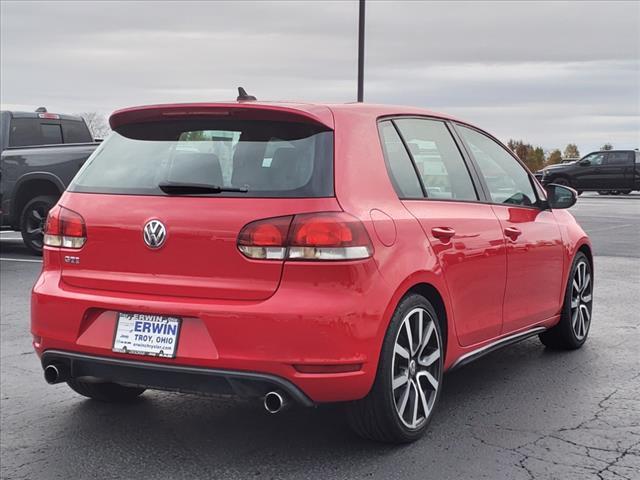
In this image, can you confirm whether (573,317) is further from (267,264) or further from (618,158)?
(618,158)

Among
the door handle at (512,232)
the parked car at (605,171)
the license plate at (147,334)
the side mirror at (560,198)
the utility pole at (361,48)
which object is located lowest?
the parked car at (605,171)

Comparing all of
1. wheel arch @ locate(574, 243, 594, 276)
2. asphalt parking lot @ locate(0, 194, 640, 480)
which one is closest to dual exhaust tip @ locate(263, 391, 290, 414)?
asphalt parking lot @ locate(0, 194, 640, 480)

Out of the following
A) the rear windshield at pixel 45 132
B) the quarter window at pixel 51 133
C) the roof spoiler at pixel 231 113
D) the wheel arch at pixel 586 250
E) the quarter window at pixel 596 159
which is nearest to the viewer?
the roof spoiler at pixel 231 113

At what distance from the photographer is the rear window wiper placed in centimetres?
438

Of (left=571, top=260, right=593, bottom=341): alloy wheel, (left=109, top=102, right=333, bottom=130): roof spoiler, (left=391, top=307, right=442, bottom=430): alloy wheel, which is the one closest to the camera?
(left=109, top=102, right=333, bottom=130): roof spoiler

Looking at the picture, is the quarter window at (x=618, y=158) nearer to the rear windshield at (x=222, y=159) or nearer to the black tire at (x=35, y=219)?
the black tire at (x=35, y=219)

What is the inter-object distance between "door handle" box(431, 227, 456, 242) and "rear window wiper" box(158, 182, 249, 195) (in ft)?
3.61

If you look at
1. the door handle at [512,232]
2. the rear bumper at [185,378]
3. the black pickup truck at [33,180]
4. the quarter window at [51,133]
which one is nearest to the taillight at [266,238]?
the rear bumper at [185,378]

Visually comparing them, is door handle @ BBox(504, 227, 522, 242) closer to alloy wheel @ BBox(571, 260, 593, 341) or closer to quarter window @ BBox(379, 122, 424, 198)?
quarter window @ BBox(379, 122, 424, 198)

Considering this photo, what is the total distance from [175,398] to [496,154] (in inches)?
99.7

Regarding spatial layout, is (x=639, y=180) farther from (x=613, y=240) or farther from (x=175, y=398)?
(x=175, y=398)

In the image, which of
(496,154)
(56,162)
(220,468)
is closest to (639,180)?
(56,162)

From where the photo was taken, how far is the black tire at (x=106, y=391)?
543 centimetres

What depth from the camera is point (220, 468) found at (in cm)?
439
